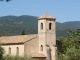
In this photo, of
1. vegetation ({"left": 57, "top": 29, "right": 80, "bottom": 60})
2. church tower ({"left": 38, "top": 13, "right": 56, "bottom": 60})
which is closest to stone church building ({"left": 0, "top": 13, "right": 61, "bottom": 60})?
church tower ({"left": 38, "top": 13, "right": 56, "bottom": 60})

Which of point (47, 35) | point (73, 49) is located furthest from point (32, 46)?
point (73, 49)

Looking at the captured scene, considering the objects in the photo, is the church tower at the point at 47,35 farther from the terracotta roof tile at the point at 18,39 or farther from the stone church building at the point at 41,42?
the terracotta roof tile at the point at 18,39

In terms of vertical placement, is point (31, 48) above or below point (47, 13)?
below

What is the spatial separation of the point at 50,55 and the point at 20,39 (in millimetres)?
5631

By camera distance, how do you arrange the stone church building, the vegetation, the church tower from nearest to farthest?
1. the vegetation
2. the stone church building
3. the church tower

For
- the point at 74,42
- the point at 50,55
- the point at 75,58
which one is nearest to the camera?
the point at 75,58

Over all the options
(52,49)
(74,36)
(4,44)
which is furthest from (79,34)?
(4,44)

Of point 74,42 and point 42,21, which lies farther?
point 42,21

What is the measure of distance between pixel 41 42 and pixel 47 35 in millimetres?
1542

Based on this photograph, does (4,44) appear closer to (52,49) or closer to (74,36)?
(52,49)

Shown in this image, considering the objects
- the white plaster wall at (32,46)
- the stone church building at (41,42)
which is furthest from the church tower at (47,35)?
the white plaster wall at (32,46)

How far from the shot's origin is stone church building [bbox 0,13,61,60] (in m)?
63.3

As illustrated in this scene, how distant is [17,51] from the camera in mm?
64688

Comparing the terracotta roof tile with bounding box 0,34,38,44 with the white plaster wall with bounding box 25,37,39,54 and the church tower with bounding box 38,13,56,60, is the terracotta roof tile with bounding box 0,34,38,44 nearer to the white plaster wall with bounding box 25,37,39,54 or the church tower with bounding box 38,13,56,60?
the white plaster wall with bounding box 25,37,39,54
